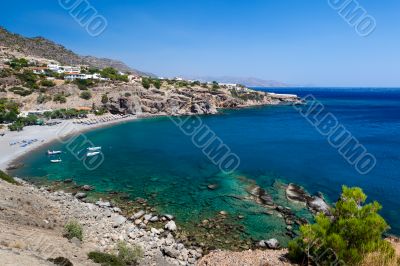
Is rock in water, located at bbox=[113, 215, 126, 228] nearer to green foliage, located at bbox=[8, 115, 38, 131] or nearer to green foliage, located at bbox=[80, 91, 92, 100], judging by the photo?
green foliage, located at bbox=[8, 115, 38, 131]

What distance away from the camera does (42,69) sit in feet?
357

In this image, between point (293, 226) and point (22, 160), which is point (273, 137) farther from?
point (22, 160)

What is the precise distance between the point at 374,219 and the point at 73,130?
60.6 metres

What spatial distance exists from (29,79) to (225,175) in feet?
255

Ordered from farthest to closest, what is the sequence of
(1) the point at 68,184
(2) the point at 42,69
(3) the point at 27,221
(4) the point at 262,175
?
(2) the point at 42,69 < (4) the point at 262,175 < (1) the point at 68,184 < (3) the point at 27,221

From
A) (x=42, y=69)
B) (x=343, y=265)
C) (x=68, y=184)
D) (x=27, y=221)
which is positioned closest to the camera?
(x=343, y=265)

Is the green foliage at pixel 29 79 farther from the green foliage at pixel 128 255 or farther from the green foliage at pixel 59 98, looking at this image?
the green foliage at pixel 128 255

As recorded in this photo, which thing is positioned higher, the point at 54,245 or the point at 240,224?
the point at 240,224

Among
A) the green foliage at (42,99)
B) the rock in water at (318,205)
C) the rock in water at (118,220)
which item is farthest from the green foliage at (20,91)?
the rock in water at (318,205)

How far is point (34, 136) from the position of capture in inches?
2152

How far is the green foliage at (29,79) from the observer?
87.3m

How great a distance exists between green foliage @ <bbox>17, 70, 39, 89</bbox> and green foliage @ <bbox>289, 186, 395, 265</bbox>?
9018 cm

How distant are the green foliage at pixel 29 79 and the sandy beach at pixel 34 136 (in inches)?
987

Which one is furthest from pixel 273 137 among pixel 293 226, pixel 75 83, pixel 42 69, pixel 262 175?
pixel 42 69
